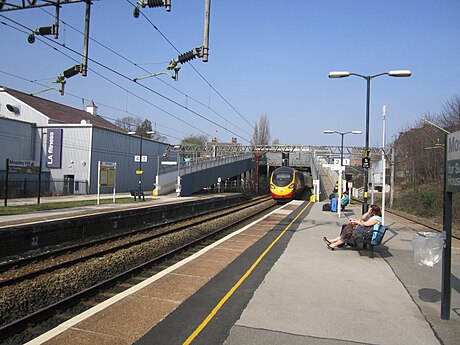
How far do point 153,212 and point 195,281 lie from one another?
1671 centimetres

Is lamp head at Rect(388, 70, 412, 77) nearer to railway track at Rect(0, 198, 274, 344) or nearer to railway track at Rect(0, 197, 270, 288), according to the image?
railway track at Rect(0, 198, 274, 344)

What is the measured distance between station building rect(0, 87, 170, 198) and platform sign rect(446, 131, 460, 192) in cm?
3306

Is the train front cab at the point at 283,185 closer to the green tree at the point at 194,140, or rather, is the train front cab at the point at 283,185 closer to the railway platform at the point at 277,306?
the railway platform at the point at 277,306

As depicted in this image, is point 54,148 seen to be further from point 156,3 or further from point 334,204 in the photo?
point 156,3

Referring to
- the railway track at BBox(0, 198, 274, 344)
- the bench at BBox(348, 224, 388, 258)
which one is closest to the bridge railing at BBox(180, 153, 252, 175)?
the railway track at BBox(0, 198, 274, 344)

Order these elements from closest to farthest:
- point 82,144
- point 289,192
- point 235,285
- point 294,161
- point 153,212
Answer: point 235,285 → point 153,212 → point 289,192 → point 82,144 → point 294,161

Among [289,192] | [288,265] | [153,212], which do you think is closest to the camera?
[288,265]

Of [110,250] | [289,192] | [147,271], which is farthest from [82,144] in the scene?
[147,271]

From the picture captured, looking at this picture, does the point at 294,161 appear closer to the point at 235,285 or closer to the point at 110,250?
the point at 110,250

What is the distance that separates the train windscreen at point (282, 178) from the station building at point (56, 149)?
12517mm

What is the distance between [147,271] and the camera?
936 centimetres

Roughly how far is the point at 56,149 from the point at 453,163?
142 feet

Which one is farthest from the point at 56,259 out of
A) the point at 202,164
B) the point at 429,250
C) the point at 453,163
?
the point at 202,164

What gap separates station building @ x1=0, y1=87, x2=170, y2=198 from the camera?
38.9 m
